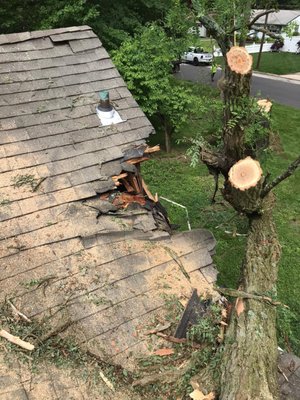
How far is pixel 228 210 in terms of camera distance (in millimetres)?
10195

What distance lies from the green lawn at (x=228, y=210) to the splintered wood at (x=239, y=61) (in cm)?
199

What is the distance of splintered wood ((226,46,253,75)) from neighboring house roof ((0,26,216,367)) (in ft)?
5.38

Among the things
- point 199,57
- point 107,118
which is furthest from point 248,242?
point 199,57

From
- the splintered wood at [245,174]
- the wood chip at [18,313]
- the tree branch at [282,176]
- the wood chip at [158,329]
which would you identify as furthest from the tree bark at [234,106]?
the wood chip at [18,313]

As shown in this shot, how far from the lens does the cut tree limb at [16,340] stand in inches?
148

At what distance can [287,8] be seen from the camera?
47.6 metres

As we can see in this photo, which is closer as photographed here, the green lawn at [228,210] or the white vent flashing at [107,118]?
the white vent flashing at [107,118]

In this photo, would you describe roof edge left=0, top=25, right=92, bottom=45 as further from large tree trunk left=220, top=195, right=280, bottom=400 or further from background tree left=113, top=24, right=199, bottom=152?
background tree left=113, top=24, right=199, bottom=152

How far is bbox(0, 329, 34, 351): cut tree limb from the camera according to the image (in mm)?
3766

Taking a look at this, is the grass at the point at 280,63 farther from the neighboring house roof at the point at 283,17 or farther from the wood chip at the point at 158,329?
the wood chip at the point at 158,329

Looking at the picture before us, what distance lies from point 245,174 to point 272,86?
2230 centimetres

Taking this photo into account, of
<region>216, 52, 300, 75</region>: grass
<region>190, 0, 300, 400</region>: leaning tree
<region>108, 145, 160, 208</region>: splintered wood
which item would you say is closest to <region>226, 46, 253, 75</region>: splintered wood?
<region>190, 0, 300, 400</region>: leaning tree

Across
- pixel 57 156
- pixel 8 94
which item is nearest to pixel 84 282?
pixel 57 156

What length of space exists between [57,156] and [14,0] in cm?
1086
